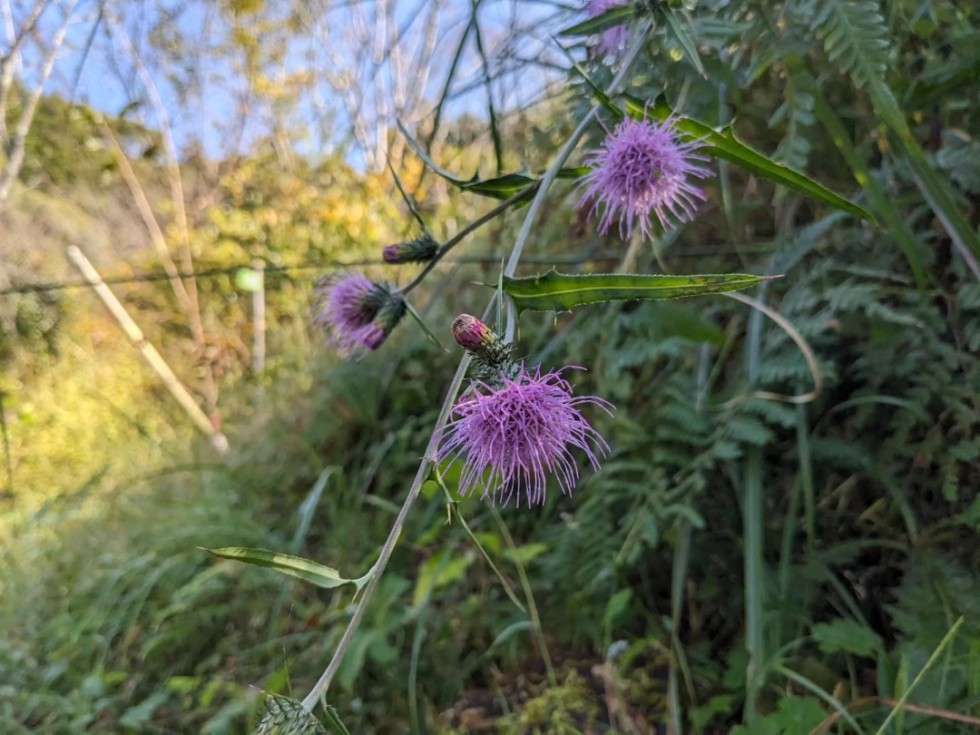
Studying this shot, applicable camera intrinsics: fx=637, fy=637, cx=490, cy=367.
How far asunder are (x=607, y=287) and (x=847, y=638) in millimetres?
524

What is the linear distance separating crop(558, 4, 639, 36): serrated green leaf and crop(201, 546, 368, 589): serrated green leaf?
580mm

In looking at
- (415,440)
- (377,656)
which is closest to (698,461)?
(377,656)

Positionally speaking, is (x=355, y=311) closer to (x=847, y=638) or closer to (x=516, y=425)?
(x=516, y=425)

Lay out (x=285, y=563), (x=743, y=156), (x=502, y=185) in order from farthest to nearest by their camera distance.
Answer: (x=502, y=185) → (x=743, y=156) → (x=285, y=563)

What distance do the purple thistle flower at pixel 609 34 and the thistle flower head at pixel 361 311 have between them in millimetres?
407

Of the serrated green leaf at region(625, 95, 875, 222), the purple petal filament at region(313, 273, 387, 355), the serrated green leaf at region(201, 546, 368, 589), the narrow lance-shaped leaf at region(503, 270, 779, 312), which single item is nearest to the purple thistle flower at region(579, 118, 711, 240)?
the serrated green leaf at region(625, 95, 875, 222)

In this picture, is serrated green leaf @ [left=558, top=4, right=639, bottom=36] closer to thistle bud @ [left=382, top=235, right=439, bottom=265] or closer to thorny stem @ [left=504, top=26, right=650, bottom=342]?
thorny stem @ [left=504, top=26, right=650, bottom=342]

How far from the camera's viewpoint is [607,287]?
47cm

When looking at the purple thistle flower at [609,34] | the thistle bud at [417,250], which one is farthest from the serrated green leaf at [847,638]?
the purple thistle flower at [609,34]

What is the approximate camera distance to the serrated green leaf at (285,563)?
0.43 meters

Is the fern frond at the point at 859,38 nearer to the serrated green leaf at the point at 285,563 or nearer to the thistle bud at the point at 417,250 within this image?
the thistle bud at the point at 417,250

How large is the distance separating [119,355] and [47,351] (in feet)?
2.15

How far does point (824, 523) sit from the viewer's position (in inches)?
36.3

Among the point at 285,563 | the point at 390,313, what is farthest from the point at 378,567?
the point at 390,313
